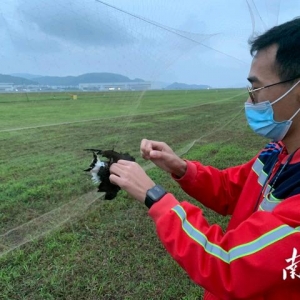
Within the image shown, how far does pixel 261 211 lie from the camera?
46.5 inches

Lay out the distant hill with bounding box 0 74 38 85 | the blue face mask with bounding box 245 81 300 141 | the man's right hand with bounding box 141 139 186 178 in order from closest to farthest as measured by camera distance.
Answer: the blue face mask with bounding box 245 81 300 141 → the man's right hand with bounding box 141 139 186 178 → the distant hill with bounding box 0 74 38 85

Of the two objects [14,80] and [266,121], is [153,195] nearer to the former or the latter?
[266,121]

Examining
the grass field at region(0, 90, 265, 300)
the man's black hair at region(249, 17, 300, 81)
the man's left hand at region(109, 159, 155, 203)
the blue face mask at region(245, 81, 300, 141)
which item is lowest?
the grass field at region(0, 90, 265, 300)

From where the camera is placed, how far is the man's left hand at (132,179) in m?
1.34

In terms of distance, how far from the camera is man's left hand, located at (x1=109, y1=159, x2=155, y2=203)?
134 centimetres

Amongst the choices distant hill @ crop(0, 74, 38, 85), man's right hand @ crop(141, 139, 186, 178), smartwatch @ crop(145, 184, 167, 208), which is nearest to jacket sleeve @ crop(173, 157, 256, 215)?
man's right hand @ crop(141, 139, 186, 178)

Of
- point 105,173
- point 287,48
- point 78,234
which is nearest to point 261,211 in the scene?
point 287,48

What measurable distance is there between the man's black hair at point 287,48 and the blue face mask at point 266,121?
75 millimetres

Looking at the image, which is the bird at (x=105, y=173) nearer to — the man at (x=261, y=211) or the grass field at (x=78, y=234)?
the man at (x=261, y=211)

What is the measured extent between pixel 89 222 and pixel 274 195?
3198mm

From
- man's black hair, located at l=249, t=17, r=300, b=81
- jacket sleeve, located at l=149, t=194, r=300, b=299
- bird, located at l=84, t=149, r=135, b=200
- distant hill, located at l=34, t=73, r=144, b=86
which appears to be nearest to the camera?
jacket sleeve, located at l=149, t=194, r=300, b=299

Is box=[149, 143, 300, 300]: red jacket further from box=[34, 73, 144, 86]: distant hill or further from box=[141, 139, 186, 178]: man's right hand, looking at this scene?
box=[34, 73, 144, 86]: distant hill

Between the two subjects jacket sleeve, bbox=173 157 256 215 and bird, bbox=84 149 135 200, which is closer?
bird, bbox=84 149 135 200

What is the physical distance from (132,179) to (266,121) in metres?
0.64
